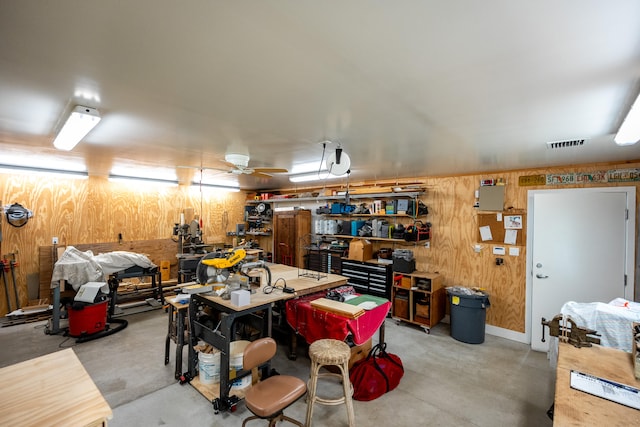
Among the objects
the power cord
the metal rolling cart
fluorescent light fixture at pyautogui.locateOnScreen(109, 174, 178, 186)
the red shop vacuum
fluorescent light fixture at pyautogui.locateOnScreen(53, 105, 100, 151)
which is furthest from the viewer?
fluorescent light fixture at pyautogui.locateOnScreen(109, 174, 178, 186)

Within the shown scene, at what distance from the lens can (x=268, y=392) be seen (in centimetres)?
200

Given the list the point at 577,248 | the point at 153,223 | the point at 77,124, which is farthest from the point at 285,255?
the point at 577,248

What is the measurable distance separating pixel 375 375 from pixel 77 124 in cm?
350

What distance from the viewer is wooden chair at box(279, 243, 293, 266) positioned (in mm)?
6758

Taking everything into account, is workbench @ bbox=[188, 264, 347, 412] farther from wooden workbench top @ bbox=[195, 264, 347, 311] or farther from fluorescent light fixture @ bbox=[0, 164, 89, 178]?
fluorescent light fixture @ bbox=[0, 164, 89, 178]

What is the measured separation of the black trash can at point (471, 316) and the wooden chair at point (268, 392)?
9.72 feet

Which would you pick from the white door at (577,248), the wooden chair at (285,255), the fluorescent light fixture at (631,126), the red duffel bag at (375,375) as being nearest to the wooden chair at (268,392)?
the red duffel bag at (375,375)

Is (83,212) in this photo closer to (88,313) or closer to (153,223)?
(153,223)

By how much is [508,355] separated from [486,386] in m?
1.01

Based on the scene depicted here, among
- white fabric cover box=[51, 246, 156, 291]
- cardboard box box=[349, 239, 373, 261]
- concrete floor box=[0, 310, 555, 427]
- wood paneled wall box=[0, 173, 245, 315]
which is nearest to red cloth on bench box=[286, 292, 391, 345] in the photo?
concrete floor box=[0, 310, 555, 427]

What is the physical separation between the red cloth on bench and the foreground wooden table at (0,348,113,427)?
186 cm

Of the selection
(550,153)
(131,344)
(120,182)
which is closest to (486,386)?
(550,153)

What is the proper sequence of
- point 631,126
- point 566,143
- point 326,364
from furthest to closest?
point 566,143 < point 326,364 < point 631,126

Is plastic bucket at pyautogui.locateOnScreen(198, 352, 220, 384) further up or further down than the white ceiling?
→ further down
